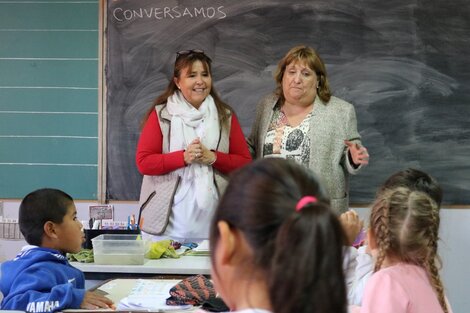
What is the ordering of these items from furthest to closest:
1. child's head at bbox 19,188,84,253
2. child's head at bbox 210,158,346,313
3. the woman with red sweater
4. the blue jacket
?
the woman with red sweater → child's head at bbox 19,188,84,253 → the blue jacket → child's head at bbox 210,158,346,313

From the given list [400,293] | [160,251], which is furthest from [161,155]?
[400,293]

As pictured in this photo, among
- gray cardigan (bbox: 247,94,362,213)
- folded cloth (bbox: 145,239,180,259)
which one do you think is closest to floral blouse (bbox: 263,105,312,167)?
gray cardigan (bbox: 247,94,362,213)

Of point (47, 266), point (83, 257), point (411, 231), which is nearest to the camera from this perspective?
point (411, 231)

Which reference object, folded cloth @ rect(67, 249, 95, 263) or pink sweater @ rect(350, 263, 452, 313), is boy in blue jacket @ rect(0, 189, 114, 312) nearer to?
folded cloth @ rect(67, 249, 95, 263)

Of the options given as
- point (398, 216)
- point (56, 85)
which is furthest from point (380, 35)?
point (398, 216)

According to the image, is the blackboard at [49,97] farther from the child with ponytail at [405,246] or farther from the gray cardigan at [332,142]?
the child with ponytail at [405,246]

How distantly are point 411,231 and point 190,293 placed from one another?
740 millimetres

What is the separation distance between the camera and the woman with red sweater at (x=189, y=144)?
3607 mm

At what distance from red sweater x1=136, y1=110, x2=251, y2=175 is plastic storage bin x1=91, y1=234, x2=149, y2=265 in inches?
25.8

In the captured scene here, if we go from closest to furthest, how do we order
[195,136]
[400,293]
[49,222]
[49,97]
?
1. [400,293]
2. [49,222]
3. [195,136]
4. [49,97]

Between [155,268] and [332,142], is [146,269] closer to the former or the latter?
[155,268]

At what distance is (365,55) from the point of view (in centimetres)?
432

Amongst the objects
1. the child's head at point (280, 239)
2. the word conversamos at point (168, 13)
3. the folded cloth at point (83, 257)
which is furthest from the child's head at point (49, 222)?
the word conversamos at point (168, 13)

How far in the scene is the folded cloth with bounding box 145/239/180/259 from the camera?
10.1ft
